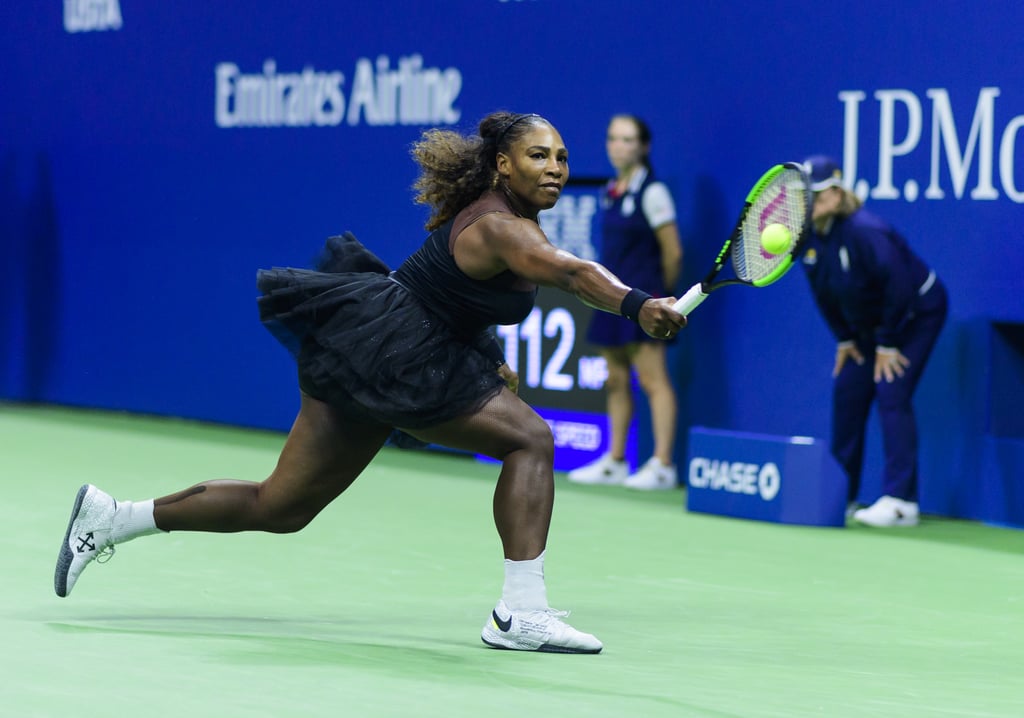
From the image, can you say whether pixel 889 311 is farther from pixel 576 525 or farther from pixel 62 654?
pixel 62 654

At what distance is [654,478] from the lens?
31.8 ft

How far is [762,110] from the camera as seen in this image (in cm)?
961

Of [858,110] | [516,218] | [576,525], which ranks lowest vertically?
[576,525]

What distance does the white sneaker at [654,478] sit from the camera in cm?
967

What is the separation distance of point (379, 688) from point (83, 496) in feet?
4.93

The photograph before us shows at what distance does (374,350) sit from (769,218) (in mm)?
1447

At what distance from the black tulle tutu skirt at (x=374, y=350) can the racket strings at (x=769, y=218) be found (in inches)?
36.4

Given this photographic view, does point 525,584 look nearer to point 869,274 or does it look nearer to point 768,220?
point 768,220

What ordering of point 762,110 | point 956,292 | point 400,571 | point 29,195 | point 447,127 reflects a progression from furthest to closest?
point 29,195 < point 447,127 < point 762,110 < point 956,292 < point 400,571

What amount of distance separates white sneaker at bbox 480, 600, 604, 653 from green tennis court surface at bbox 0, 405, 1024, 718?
49 mm

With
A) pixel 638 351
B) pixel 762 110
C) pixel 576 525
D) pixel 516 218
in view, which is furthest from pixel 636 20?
pixel 516 218

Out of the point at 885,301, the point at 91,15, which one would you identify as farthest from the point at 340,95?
the point at 885,301

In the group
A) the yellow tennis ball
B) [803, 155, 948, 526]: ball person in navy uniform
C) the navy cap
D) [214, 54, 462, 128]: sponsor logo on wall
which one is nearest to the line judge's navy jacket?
[803, 155, 948, 526]: ball person in navy uniform

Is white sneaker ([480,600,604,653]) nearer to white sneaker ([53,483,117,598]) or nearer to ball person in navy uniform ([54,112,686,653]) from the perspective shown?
ball person in navy uniform ([54,112,686,653])
